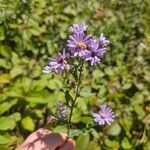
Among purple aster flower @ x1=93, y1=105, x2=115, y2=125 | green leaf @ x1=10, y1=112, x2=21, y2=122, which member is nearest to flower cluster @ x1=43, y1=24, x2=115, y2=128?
purple aster flower @ x1=93, y1=105, x2=115, y2=125

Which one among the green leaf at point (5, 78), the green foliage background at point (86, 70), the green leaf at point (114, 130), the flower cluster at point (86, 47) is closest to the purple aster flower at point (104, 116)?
the green foliage background at point (86, 70)

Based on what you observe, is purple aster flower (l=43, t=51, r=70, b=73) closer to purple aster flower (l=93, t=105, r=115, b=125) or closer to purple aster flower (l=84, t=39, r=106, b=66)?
purple aster flower (l=84, t=39, r=106, b=66)

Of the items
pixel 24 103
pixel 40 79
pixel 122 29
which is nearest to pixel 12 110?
pixel 24 103

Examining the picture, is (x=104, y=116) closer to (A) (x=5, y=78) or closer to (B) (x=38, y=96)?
(B) (x=38, y=96)

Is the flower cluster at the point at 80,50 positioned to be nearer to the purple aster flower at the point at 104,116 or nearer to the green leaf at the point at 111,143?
the purple aster flower at the point at 104,116

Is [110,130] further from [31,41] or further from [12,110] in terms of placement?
[31,41]

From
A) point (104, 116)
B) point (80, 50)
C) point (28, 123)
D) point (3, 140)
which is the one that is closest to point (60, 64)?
point (80, 50)

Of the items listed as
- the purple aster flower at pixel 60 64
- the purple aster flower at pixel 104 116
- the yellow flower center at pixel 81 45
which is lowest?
the purple aster flower at pixel 104 116
